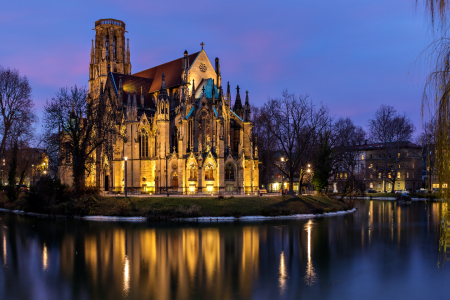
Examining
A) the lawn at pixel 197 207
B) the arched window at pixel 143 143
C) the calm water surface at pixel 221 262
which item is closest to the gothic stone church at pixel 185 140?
the arched window at pixel 143 143

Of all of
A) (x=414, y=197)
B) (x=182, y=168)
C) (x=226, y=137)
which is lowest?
(x=414, y=197)

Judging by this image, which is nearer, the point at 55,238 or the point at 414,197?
the point at 55,238

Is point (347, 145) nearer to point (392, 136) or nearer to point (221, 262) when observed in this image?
point (392, 136)

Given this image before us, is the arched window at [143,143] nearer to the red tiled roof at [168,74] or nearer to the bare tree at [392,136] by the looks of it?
the red tiled roof at [168,74]

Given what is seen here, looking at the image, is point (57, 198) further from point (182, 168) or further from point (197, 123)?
point (197, 123)

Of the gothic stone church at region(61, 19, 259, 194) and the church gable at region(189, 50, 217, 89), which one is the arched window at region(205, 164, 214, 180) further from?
the church gable at region(189, 50, 217, 89)

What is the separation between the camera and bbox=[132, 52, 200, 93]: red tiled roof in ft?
191

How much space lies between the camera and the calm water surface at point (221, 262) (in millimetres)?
16047

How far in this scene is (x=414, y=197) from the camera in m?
70.9

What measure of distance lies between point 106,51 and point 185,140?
96.6ft

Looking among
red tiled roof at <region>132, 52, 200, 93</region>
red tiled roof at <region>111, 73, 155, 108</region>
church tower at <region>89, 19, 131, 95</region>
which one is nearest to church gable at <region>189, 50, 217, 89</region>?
red tiled roof at <region>132, 52, 200, 93</region>

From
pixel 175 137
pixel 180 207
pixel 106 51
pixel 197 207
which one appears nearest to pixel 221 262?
pixel 197 207

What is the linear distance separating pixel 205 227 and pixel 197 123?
21.0m

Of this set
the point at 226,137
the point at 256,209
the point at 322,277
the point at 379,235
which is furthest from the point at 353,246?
the point at 226,137
